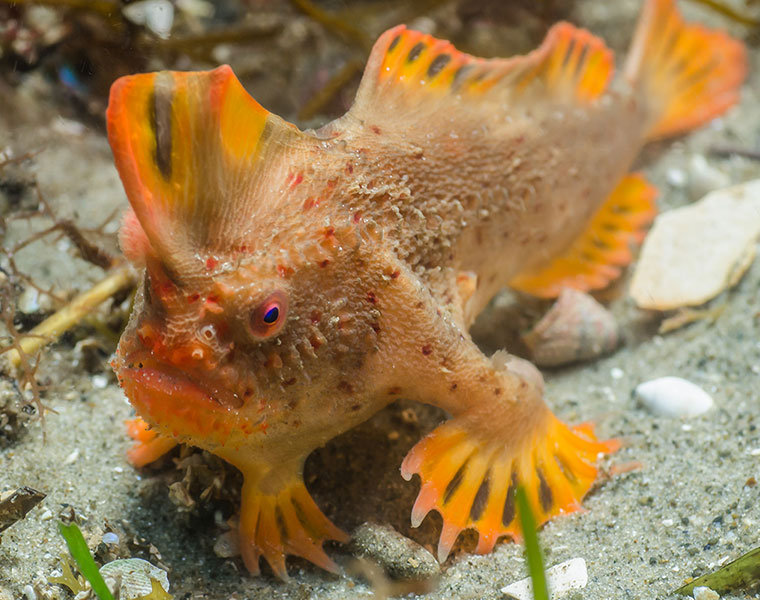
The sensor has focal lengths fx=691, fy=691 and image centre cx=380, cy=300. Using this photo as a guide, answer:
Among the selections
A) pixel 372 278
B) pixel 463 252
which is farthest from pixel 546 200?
pixel 372 278

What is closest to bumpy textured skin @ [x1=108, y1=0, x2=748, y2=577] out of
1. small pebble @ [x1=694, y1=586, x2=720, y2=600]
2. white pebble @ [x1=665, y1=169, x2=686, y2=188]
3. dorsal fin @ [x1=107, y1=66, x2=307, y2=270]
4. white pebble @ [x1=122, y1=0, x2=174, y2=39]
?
dorsal fin @ [x1=107, y1=66, x2=307, y2=270]

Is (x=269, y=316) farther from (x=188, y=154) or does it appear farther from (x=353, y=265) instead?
(x=188, y=154)

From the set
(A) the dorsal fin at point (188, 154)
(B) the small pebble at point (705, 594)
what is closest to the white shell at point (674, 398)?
(B) the small pebble at point (705, 594)

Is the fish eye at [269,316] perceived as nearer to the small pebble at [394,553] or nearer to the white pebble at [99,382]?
the small pebble at [394,553]

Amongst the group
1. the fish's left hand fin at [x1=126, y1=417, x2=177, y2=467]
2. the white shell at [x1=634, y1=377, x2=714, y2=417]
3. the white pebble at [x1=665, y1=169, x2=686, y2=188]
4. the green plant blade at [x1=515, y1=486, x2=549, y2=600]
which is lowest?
the fish's left hand fin at [x1=126, y1=417, x2=177, y2=467]

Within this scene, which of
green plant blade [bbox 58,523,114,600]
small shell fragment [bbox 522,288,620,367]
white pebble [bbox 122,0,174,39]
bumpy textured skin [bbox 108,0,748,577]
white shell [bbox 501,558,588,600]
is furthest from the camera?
white pebble [bbox 122,0,174,39]

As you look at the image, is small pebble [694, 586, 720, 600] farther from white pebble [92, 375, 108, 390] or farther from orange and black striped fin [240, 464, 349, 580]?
white pebble [92, 375, 108, 390]
